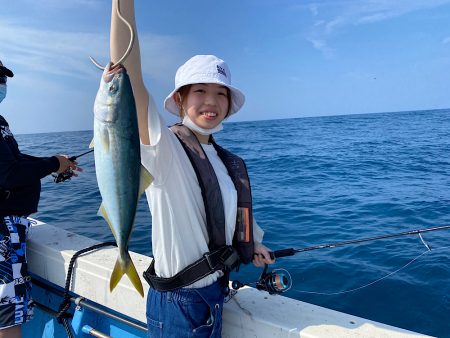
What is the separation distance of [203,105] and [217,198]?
0.54m

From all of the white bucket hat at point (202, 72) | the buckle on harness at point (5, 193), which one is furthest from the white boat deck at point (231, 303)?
the white bucket hat at point (202, 72)

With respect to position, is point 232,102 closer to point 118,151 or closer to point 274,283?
point 118,151

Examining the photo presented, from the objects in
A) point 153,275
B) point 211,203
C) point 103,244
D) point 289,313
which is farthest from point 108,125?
point 103,244

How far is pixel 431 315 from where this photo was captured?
3811 mm

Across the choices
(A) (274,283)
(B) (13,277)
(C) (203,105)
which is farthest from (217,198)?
(B) (13,277)

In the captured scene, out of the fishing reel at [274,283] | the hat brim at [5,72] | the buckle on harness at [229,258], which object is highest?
the hat brim at [5,72]

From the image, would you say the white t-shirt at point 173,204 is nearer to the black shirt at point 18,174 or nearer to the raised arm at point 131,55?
the raised arm at point 131,55

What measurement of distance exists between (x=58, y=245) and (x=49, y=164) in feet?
2.82

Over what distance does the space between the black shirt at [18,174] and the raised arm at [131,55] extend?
4.32ft

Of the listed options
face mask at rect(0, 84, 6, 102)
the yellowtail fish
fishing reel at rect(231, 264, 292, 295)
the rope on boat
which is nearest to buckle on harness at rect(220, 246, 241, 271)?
fishing reel at rect(231, 264, 292, 295)

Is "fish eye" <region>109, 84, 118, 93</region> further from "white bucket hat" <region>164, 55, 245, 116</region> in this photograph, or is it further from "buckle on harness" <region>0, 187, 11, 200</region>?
"buckle on harness" <region>0, 187, 11, 200</region>

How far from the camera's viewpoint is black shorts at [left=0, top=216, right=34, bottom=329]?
2449 mm

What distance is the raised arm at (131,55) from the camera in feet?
5.20

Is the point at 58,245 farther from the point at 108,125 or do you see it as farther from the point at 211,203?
the point at 108,125
